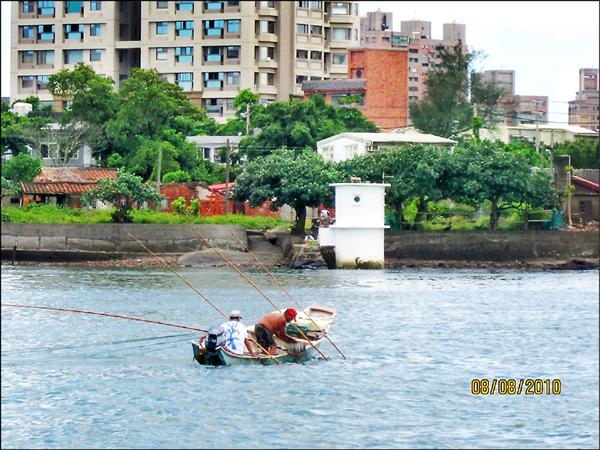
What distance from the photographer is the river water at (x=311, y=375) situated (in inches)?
755

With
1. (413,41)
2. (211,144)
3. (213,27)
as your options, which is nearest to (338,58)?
(213,27)

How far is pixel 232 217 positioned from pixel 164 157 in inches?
338

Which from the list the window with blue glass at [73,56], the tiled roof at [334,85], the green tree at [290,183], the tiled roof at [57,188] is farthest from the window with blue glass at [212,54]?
the green tree at [290,183]

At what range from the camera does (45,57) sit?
8344 centimetres

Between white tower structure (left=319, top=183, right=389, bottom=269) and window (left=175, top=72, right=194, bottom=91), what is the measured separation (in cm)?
3351

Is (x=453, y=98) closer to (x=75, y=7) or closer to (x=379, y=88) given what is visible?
(x=379, y=88)

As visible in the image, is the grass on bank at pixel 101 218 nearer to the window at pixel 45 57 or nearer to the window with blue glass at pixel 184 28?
the window with blue glass at pixel 184 28

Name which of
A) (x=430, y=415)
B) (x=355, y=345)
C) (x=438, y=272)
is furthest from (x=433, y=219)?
(x=430, y=415)

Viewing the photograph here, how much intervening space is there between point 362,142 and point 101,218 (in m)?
12.5

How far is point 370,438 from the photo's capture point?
18891mm

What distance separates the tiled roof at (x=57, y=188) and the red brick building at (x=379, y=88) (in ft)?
70.2

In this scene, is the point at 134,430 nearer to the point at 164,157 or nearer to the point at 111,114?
the point at 164,157

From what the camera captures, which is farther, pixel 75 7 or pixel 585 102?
pixel 585 102

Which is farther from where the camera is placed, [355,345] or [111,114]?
[111,114]
